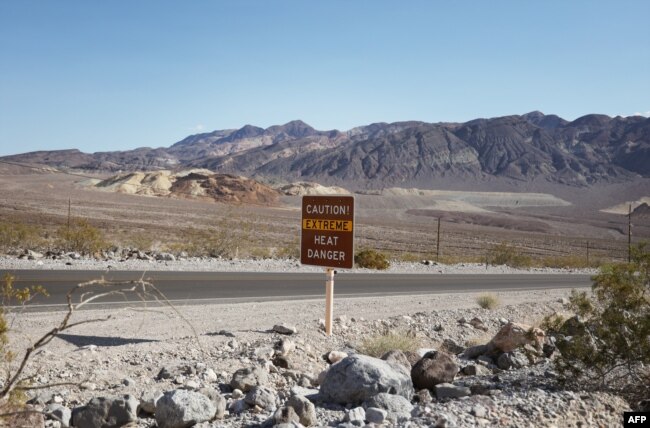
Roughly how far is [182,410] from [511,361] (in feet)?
17.6

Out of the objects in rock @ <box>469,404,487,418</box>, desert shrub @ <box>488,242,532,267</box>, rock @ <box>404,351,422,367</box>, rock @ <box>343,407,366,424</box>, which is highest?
rock @ <box>469,404,487,418</box>

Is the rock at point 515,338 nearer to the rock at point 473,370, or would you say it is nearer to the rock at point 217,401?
the rock at point 473,370

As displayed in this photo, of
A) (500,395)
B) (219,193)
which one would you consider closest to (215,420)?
(500,395)

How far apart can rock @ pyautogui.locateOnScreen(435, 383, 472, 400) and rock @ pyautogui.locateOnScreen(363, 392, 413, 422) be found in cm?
98

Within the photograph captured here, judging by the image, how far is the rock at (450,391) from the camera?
716 centimetres

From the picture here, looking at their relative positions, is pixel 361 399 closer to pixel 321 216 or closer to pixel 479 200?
pixel 321 216

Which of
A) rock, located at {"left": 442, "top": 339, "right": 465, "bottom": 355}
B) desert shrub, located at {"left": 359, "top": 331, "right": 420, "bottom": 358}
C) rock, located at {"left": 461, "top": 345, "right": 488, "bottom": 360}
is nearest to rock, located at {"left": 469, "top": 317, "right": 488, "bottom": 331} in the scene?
rock, located at {"left": 442, "top": 339, "right": 465, "bottom": 355}

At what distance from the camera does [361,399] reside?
6715 mm

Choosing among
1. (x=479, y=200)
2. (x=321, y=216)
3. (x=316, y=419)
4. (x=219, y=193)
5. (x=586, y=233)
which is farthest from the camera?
(x=479, y=200)

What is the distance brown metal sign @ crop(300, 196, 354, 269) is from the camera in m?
10.9

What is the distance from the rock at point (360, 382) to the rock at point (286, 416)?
961 mm

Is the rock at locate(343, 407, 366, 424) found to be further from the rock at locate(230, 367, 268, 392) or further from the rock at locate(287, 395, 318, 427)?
the rock at locate(230, 367, 268, 392)

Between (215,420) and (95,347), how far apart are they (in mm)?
3707

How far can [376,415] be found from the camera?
594 centimetres
